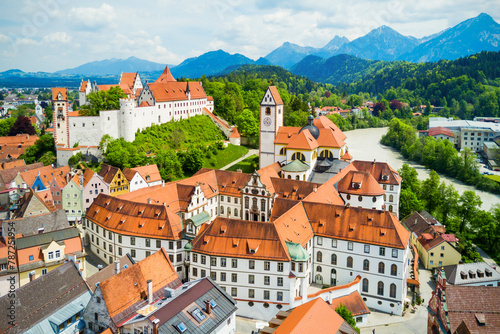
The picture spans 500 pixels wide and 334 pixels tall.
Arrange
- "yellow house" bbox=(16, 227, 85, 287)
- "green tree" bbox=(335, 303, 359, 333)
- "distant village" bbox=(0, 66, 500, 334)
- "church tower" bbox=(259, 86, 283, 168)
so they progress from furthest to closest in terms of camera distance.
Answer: "church tower" bbox=(259, 86, 283, 168) → "yellow house" bbox=(16, 227, 85, 287) → "green tree" bbox=(335, 303, 359, 333) → "distant village" bbox=(0, 66, 500, 334)

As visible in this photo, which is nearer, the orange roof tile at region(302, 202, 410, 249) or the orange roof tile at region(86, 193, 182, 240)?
the orange roof tile at region(302, 202, 410, 249)

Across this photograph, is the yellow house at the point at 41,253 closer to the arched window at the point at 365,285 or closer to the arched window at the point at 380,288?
the arched window at the point at 365,285

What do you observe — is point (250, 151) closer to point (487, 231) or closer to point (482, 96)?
point (487, 231)

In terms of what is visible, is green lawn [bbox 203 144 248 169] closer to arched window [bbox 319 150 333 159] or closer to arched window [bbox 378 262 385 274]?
arched window [bbox 319 150 333 159]

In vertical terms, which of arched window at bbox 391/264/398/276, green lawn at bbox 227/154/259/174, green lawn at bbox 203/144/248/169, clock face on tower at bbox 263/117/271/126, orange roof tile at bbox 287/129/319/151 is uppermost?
clock face on tower at bbox 263/117/271/126

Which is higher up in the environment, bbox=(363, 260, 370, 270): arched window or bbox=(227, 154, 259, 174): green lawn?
bbox=(227, 154, 259, 174): green lawn

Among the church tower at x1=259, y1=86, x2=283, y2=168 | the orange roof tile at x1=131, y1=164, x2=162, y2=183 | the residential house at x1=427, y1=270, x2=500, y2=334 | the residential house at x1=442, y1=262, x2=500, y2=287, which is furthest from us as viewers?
the church tower at x1=259, y1=86, x2=283, y2=168

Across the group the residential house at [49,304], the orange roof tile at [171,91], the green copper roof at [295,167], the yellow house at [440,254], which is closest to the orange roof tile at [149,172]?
the green copper roof at [295,167]

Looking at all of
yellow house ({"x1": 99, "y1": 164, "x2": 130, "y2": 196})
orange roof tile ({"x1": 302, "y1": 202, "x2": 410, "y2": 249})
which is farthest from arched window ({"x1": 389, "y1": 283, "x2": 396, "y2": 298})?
yellow house ({"x1": 99, "y1": 164, "x2": 130, "y2": 196})
